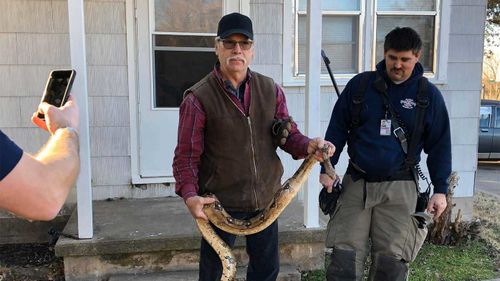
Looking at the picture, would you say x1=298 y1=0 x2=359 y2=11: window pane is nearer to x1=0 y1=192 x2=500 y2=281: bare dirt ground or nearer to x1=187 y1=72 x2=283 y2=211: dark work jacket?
x1=187 y1=72 x2=283 y2=211: dark work jacket

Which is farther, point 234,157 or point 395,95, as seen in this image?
point 395,95

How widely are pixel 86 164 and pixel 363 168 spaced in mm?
2058

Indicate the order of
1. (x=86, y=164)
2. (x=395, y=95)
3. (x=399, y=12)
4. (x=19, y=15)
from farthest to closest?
(x=399, y=12), (x=19, y=15), (x=86, y=164), (x=395, y=95)

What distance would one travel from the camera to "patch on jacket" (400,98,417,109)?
8.63 ft

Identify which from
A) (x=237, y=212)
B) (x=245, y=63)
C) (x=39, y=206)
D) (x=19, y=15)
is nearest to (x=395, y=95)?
(x=245, y=63)

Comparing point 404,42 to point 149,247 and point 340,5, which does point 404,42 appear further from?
point 340,5

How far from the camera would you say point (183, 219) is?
391 centimetres

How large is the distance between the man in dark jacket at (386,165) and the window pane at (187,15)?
2.20m

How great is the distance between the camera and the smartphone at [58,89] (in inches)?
63.9

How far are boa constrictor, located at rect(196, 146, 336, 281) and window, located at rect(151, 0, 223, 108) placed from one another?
2385mm

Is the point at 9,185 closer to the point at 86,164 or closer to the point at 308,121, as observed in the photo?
the point at 86,164

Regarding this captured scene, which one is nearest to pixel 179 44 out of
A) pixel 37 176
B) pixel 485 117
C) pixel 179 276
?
pixel 179 276

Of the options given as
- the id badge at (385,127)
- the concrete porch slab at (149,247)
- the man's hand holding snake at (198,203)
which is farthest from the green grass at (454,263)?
the man's hand holding snake at (198,203)

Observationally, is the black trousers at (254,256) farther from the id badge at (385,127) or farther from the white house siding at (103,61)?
the white house siding at (103,61)
